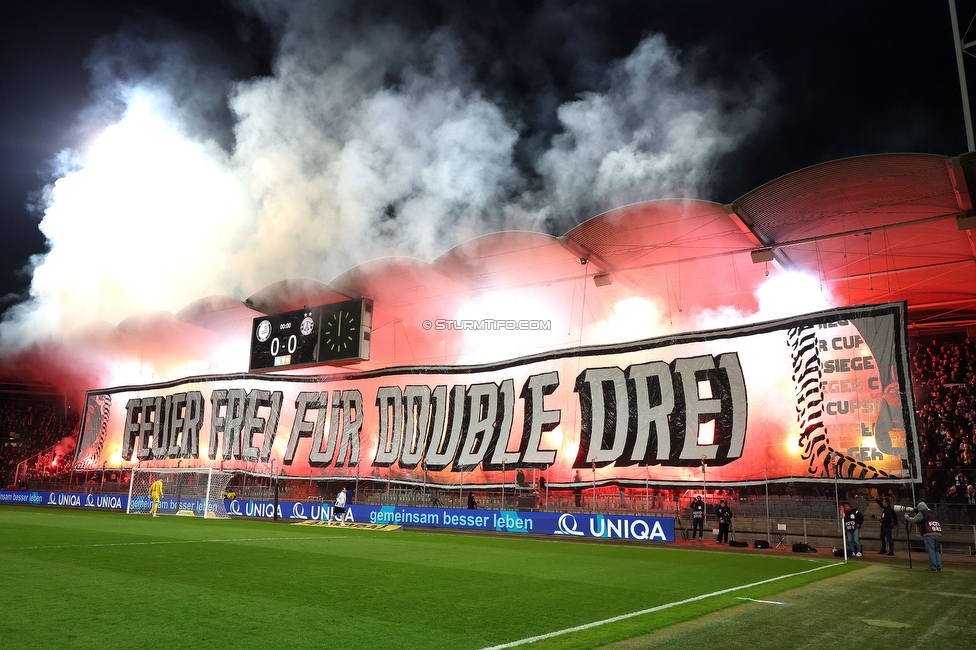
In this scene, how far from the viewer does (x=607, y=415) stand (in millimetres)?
26875

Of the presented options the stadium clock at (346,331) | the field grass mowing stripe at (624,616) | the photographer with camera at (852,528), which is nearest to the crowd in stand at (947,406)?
the photographer with camera at (852,528)

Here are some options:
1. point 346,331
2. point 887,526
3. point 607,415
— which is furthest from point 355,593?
point 346,331

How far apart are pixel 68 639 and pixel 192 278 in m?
31.4

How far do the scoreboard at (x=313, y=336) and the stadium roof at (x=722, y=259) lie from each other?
814 millimetres

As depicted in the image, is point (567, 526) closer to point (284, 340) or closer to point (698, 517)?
point (698, 517)

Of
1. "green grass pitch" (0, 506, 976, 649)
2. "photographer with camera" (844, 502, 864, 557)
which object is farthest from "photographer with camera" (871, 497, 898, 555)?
"green grass pitch" (0, 506, 976, 649)

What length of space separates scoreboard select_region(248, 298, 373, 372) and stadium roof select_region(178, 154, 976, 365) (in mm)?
814

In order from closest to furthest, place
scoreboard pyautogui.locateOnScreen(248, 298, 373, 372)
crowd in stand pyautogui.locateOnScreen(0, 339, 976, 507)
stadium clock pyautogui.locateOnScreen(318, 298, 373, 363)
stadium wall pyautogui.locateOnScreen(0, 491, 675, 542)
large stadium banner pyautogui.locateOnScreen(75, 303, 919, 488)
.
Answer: stadium wall pyautogui.locateOnScreen(0, 491, 675, 542)
crowd in stand pyautogui.locateOnScreen(0, 339, 976, 507)
large stadium banner pyautogui.locateOnScreen(75, 303, 919, 488)
stadium clock pyautogui.locateOnScreen(318, 298, 373, 363)
scoreboard pyautogui.locateOnScreen(248, 298, 373, 372)

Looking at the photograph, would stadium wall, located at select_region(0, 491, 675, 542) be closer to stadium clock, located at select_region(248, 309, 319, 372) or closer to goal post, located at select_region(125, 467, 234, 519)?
goal post, located at select_region(125, 467, 234, 519)

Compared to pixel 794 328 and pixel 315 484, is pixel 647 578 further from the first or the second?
pixel 315 484

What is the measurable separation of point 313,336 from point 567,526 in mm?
17184

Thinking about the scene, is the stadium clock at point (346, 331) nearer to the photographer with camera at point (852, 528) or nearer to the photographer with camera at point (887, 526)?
the photographer with camera at point (852, 528)

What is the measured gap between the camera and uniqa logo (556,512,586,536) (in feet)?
69.8

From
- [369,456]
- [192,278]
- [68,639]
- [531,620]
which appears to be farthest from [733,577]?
[192,278]
